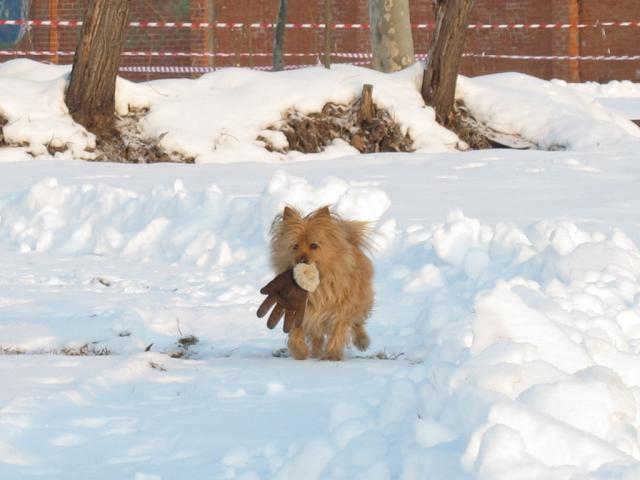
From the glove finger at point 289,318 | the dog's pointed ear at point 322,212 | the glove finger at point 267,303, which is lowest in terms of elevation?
the glove finger at point 289,318

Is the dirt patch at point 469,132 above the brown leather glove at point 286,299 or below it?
below

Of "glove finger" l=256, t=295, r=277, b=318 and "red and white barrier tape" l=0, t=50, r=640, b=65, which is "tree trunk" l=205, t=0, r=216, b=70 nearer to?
"red and white barrier tape" l=0, t=50, r=640, b=65

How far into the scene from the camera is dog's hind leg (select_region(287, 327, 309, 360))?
21.6 feet

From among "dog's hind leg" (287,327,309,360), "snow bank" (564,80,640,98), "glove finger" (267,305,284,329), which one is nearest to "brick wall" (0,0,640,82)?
"snow bank" (564,80,640,98)

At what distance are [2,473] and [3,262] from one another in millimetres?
5497

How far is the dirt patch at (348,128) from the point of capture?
1477 cm

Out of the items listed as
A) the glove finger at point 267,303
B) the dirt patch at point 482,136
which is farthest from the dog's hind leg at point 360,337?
the dirt patch at point 482,136

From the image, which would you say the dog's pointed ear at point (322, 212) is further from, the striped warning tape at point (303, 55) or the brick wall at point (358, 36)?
the striped warning tape at point (303, 55)

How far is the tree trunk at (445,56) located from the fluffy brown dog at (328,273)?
348 inches

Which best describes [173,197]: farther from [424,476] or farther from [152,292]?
[424,476]

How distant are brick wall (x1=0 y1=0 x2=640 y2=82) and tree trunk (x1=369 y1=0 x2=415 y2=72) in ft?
27.1

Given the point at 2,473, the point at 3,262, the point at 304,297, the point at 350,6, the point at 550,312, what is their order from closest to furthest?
1. the point at 2,473
2. the point at 550,312
3. the point at 304,297
4. the point at 3,262
5. the point at 350,6

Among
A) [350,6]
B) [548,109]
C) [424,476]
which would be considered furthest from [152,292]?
[350,6]

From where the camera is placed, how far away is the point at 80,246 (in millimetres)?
10016
